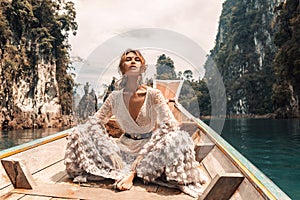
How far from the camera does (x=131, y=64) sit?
1910mm

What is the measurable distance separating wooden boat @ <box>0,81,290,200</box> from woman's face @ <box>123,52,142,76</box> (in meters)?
0.59

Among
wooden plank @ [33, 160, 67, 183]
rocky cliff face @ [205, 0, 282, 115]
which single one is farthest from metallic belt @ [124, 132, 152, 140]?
rocky cliff face @ [205, 0, 282, 115]

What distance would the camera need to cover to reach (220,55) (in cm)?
4525

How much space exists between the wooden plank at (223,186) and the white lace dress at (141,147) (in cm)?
32

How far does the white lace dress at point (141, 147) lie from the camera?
67.2 inches

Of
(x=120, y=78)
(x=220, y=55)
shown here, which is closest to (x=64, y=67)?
(x=120, y=78)

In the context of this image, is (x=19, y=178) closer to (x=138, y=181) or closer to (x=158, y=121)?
(x=138, y=181)

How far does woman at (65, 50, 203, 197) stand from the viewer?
1.71m

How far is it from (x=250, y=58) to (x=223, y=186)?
41.6 m

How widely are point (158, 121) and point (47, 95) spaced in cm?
2001

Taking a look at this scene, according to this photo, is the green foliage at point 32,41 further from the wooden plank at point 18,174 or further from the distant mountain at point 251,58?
the distant mountain at point 251,58

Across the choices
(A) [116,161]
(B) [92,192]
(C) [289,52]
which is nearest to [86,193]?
(B) [92,192]

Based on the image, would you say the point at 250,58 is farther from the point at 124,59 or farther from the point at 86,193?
the point at 86,193

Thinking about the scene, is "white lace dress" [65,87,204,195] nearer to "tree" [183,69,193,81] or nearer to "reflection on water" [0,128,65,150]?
"tree" [183,69,193,81]
